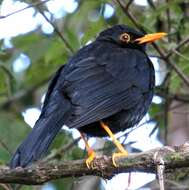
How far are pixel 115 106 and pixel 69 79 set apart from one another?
0.47 metres

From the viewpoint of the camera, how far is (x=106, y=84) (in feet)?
21.1

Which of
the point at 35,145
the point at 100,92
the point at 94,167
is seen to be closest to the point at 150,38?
the point at 100,92

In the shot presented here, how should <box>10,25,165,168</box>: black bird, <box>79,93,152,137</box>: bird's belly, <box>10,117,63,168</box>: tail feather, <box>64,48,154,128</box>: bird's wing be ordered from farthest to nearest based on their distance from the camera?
<box>79,93,152,137</box>: bird's belly
<box>64,48,154,128</box>: bird's wing
<box>10,25,165,168</box>: black bird
<box>10,117,63,168</box>: tail feather

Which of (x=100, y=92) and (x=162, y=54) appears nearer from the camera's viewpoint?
(x=100, y=92)

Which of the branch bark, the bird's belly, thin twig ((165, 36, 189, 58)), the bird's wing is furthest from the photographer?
thin twig ((165, 36, 189, 58))

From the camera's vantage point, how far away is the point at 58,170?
5426mm

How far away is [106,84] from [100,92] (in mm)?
177

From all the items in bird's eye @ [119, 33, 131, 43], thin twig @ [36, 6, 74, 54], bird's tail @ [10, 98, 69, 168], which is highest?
thin twig @ [36, 6, 74, 54]

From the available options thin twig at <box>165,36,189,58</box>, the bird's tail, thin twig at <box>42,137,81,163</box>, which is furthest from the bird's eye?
the bird's tail

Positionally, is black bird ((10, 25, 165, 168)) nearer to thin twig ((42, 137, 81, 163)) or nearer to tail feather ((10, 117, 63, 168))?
tail feather ((10, 117, 63, 168))

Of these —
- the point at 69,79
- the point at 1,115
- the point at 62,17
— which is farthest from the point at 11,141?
the point at 62,17

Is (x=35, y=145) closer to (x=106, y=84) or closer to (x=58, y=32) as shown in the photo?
(x=106, y=84)

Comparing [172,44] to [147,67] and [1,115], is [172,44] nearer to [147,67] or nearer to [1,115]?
[147,67]

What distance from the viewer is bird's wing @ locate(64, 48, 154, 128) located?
6012mm
